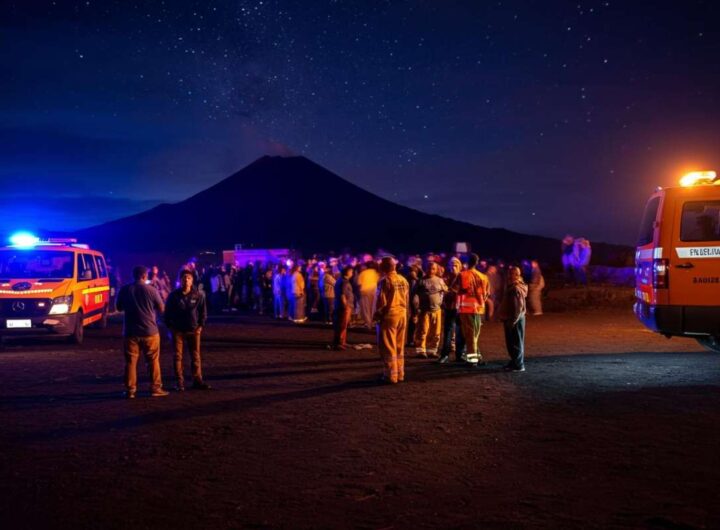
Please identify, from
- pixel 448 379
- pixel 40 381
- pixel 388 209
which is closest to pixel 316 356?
pixel 448 379

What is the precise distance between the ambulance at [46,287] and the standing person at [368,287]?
642cm

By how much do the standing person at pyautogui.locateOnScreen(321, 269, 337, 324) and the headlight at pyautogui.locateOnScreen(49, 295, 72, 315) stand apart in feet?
23.5

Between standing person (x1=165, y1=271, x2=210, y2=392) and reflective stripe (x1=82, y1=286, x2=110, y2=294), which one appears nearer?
standing person (x1=165, y1=271, x2=210, y2=392)

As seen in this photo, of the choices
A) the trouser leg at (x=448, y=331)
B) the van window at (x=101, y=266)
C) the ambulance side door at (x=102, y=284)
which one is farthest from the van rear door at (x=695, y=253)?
the van window at (x=101, y=266)

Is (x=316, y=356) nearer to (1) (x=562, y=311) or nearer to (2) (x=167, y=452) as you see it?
(2) (x=167, y=452)

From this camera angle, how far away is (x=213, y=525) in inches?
173

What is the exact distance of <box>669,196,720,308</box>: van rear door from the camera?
30.4ft

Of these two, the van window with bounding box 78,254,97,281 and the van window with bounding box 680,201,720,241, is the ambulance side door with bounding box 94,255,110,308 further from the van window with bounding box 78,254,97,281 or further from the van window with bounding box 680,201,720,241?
the van window with bounding box 680,201,720,241

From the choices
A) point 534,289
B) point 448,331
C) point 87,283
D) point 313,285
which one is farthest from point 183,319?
point 534,289

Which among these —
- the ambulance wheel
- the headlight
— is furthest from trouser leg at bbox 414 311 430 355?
the headlight

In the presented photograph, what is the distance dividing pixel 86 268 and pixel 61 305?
1.64 meters

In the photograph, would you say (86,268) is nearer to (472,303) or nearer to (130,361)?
(130,361)

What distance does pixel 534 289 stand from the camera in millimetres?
21156

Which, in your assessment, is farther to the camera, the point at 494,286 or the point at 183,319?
the point at 494,286
